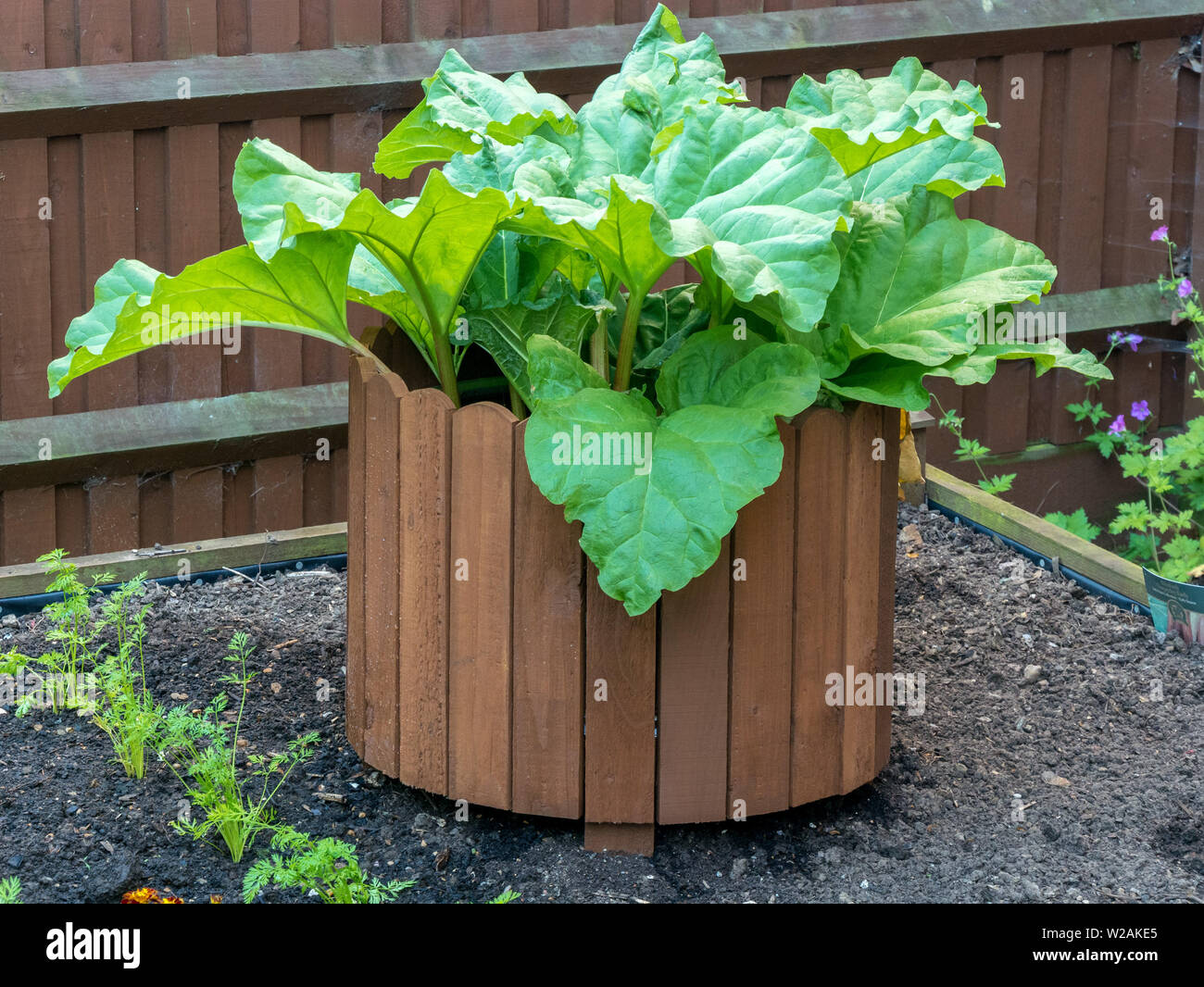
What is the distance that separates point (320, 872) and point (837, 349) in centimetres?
115

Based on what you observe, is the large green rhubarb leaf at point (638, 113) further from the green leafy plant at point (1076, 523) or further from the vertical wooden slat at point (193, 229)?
the green leafy plant at point (1076, 523)

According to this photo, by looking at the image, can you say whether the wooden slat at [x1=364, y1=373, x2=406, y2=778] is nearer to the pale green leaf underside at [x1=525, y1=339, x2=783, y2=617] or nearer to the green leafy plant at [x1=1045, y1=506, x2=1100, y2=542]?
the pale green leaf underside at [x1=525, y1=339, x2=783, y2=617]

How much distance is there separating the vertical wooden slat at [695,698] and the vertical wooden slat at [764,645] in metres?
0.02

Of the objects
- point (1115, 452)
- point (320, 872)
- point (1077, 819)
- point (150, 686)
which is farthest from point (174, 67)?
point (1115, 452)

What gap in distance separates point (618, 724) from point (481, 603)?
29 centimetres

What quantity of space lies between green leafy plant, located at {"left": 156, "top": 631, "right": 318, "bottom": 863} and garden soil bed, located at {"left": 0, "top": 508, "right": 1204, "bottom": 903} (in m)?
0.03

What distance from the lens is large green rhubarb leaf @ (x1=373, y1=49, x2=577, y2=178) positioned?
8.16ft

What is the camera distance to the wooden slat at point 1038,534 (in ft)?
11.4

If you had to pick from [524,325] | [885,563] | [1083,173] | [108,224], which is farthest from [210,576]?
Answer: [1083,173]

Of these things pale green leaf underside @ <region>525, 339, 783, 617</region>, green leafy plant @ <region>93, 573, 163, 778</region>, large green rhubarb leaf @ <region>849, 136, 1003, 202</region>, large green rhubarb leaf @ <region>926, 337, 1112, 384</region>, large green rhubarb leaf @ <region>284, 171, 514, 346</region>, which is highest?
large green rhubarb leaf @ <region>849, 136, 1003, 202</region>

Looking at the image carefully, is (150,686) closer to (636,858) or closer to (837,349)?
(636,858)

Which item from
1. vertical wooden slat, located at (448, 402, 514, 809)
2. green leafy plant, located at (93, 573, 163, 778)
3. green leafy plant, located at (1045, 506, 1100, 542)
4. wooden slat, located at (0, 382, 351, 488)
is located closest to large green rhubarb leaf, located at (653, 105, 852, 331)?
vertical wooden slat, located at (448, 402, 514, 809)

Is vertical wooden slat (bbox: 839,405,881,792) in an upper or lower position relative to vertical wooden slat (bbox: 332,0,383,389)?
lower

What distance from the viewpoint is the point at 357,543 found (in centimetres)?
257
